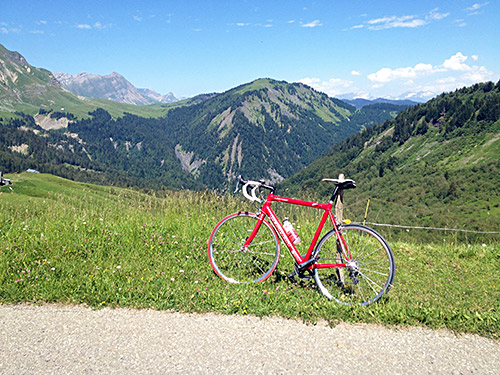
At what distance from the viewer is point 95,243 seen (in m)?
6.81

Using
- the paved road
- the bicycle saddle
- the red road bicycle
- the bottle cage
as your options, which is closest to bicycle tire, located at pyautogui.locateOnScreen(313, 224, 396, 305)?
the red road bicycle

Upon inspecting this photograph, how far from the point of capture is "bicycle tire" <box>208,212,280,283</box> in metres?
5.96

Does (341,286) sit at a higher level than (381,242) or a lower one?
lower

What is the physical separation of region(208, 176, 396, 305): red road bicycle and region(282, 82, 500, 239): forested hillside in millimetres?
62310

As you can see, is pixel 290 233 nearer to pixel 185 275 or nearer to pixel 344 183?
pixel 344 183

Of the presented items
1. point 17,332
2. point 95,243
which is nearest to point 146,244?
point 95,243

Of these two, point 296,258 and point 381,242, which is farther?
point 296,258

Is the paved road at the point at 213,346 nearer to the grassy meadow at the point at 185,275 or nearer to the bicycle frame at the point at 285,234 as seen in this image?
the grassy meadow at the point at 185,275

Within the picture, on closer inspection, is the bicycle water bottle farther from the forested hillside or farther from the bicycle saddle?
the forested hillside

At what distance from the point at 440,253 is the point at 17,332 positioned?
8701mm

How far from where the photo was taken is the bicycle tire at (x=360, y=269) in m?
5.21

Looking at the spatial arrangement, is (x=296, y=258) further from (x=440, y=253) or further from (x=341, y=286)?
(x=440, y=253)

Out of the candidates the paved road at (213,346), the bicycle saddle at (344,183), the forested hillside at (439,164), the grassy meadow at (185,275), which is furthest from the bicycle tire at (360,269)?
the forested hillside at (439,164)

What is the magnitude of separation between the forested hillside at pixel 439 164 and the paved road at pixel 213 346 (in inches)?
2498
